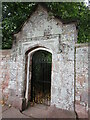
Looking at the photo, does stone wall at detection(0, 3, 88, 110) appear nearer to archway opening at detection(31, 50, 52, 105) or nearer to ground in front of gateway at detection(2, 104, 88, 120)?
ground in front of gateway at detection(2, 104, 88, 120)

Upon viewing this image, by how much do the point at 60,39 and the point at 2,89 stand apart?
3.61 metres

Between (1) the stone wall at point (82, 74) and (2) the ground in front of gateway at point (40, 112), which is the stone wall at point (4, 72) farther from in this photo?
(1) the stone wall at point (82, 74)

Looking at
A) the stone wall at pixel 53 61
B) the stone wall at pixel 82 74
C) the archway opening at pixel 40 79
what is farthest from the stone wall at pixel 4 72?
the stone wall at pixel 82 74

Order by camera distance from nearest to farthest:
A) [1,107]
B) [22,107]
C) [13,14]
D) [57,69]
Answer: [57,69]
[22,107]
[1,107]
[13,14]

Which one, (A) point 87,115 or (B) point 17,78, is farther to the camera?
(B) point 17,78

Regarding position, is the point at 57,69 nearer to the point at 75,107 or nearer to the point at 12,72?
the point at 75,107

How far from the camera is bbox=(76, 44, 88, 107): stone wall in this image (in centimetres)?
319

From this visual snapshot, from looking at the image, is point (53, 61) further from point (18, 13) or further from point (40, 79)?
point (18, 13)

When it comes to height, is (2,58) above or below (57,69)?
above

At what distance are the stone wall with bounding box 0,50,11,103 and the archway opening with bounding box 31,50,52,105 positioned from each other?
3.95 ft

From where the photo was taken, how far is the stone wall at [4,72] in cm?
476

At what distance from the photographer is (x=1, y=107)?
434 centimetres

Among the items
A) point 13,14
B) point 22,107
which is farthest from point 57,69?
point 13,14

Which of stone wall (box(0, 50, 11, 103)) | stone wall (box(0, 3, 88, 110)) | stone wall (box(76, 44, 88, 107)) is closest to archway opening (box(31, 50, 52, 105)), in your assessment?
stone wall (box(0, 3, 88, 110))
